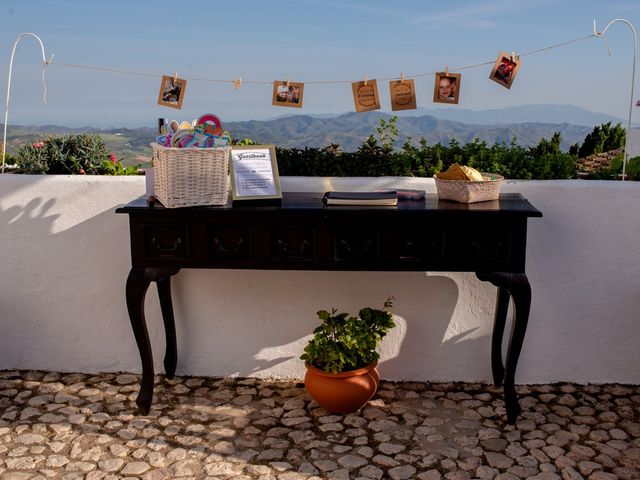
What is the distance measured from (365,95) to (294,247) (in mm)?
1325

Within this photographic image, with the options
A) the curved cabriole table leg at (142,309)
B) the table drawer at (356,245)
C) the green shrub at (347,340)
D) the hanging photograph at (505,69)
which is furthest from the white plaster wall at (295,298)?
the hanging photograph at (505,69)

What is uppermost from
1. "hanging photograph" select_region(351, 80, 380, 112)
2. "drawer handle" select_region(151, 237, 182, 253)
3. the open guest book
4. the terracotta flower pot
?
"hanging photograph" select_region(351, 80, 380, 112)

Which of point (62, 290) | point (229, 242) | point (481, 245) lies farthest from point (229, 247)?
point (62, 290)

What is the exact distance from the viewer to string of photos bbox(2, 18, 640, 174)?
13.2ft

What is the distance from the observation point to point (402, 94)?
4102 millimetres

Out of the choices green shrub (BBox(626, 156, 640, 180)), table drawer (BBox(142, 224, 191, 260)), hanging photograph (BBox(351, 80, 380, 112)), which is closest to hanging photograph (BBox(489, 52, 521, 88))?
hanging photograph (BBox(351, 80, 380, 112))

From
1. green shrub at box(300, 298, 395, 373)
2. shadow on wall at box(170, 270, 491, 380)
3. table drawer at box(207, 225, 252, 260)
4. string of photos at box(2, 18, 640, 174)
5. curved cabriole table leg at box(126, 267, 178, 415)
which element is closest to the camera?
table drawer at box(207, 225, 252, 260)

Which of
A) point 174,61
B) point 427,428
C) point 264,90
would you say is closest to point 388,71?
point 264,90

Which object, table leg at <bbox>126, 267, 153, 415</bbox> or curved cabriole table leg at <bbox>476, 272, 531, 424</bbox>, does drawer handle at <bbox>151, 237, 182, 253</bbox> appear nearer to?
table leg at <bbox>126, 267, 153, 415</bbox>

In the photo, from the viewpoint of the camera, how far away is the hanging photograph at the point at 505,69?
Answer: 13.2 ft

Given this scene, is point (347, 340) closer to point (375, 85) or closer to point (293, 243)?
point (293, 243)

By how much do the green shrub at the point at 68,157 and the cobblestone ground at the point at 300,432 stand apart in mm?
1233

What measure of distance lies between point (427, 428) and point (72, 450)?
1.57 meters

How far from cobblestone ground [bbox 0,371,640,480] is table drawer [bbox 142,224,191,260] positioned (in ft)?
2.60
